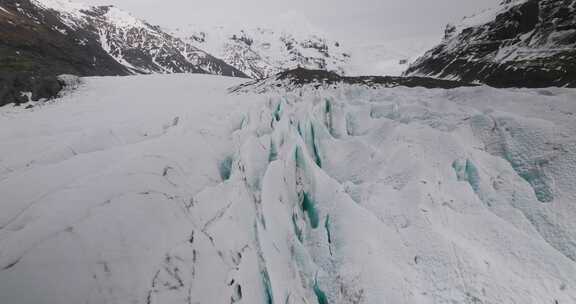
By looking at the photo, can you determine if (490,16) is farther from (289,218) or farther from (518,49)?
(289,218)

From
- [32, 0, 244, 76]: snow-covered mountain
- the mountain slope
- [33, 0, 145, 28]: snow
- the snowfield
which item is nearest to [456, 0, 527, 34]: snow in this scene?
the snowfield

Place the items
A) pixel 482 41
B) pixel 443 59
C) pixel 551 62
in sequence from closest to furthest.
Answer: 1. pixel 551 62
2. pixel 482 41
3. pixel 443 59

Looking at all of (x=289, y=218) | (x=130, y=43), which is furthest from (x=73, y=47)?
(x=289, y=218)

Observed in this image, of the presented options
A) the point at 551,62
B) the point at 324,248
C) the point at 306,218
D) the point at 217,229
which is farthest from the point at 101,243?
the point at 551,62

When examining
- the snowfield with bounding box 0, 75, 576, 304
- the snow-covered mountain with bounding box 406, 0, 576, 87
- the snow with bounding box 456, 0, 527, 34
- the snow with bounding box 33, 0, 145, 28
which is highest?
the snow with bounding box 33, 0, 145, 28

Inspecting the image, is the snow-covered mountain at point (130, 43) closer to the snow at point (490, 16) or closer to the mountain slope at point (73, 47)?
the mountain slope at point (73, 47)

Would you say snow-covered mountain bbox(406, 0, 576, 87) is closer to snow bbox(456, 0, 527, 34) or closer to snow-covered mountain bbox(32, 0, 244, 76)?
snow bbox(456, 0, 527, 34)

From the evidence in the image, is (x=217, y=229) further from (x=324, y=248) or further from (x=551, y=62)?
(x=551, y=62)

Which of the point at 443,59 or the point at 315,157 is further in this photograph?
the point at 443,59
